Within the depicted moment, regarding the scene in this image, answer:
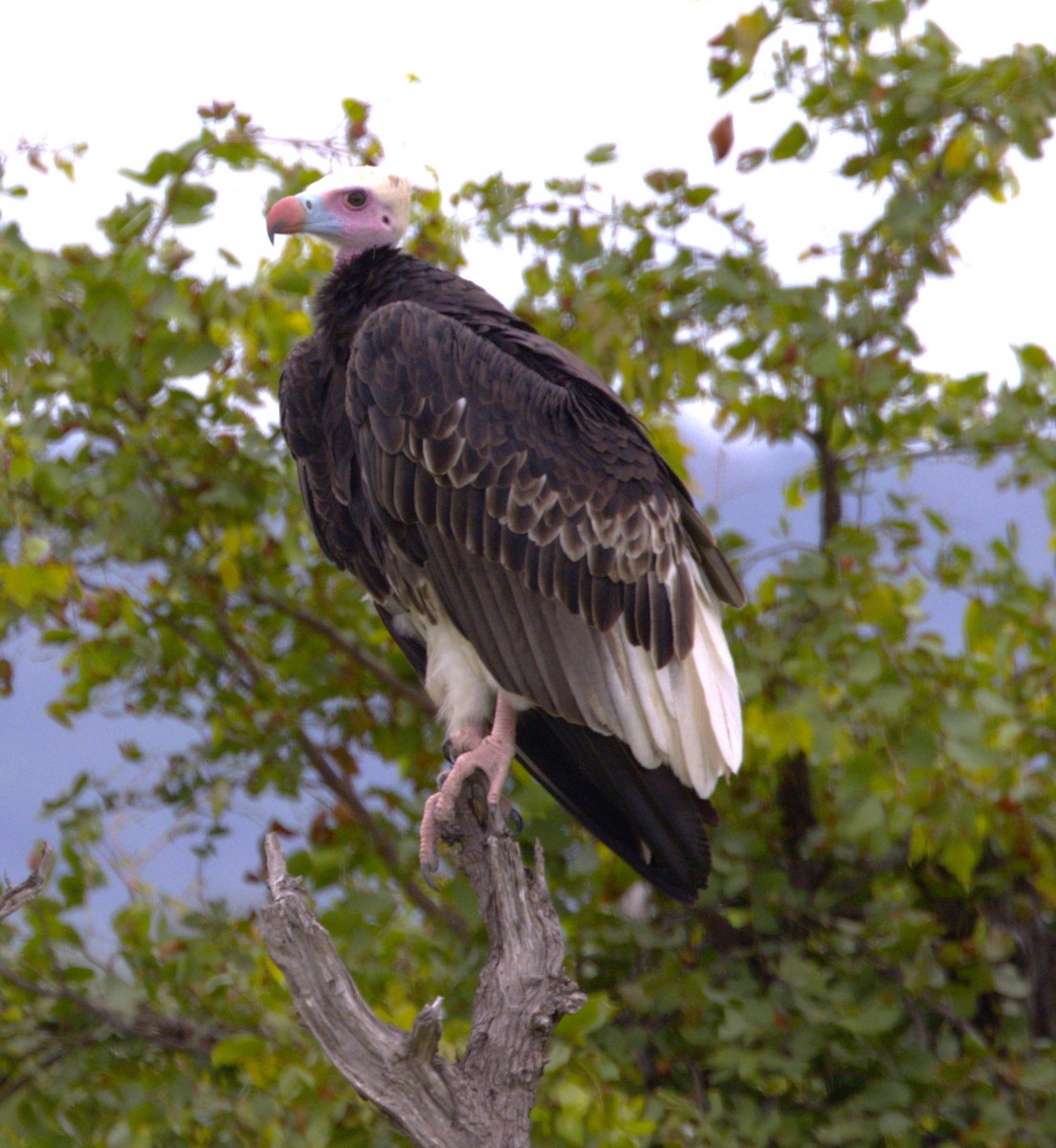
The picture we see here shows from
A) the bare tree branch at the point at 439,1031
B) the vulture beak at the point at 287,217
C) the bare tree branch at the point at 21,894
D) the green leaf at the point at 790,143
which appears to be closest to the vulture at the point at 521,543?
the vulture beak at the point at 287,217

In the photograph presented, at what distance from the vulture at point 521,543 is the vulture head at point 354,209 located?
0.05 feet

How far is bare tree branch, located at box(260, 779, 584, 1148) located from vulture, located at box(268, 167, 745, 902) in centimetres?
43

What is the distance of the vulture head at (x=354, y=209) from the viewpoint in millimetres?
3641

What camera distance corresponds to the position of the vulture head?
11.9 feet

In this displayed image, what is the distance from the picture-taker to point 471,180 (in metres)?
4.87

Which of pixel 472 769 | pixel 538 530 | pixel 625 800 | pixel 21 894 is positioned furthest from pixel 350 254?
pixel 21 894

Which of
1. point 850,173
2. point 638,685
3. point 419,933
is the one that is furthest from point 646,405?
point 419,933

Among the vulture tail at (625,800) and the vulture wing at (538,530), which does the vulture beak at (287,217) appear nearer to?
the vulture wing at (538,530)

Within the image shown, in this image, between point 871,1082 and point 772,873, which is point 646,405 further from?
point 871,1082

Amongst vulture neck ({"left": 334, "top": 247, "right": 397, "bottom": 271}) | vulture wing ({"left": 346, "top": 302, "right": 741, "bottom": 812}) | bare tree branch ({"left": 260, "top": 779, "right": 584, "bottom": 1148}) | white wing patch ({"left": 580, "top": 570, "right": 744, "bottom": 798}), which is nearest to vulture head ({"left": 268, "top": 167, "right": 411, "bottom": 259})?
vulture neck ({"left": 334, "top": 247, "right": 397, "bottom": 271})

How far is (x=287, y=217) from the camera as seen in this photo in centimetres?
357

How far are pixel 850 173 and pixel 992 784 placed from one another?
2.00 m

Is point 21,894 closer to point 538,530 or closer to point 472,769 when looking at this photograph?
point 472,769

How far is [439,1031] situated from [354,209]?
2.09m
